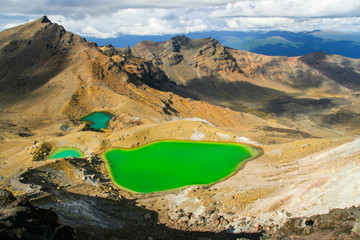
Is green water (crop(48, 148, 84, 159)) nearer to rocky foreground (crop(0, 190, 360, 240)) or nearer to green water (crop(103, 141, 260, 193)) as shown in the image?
green water (crop(103, 141, 260, 193))

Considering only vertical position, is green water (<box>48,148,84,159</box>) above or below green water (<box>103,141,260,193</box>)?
above

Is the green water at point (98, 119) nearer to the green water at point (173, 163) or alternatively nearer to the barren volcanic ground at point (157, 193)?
the barren volcanic ground at point (157, 193)

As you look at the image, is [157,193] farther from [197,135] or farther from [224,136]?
[224,136]

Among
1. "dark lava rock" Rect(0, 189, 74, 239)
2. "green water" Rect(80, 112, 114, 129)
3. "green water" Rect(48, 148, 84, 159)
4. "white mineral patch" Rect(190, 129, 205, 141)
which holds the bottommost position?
"green water" Rect(80, 112, 114, 129)

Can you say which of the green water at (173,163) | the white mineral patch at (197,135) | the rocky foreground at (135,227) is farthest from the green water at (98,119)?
the rocky foreground at (135,227)

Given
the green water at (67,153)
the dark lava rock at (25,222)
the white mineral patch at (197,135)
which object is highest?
the dark lava rock at (25,222)

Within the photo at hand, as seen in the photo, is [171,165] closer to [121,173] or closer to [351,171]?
[121,173]

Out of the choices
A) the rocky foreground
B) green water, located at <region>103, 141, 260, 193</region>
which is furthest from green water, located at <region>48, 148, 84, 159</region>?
the rocky foreground
